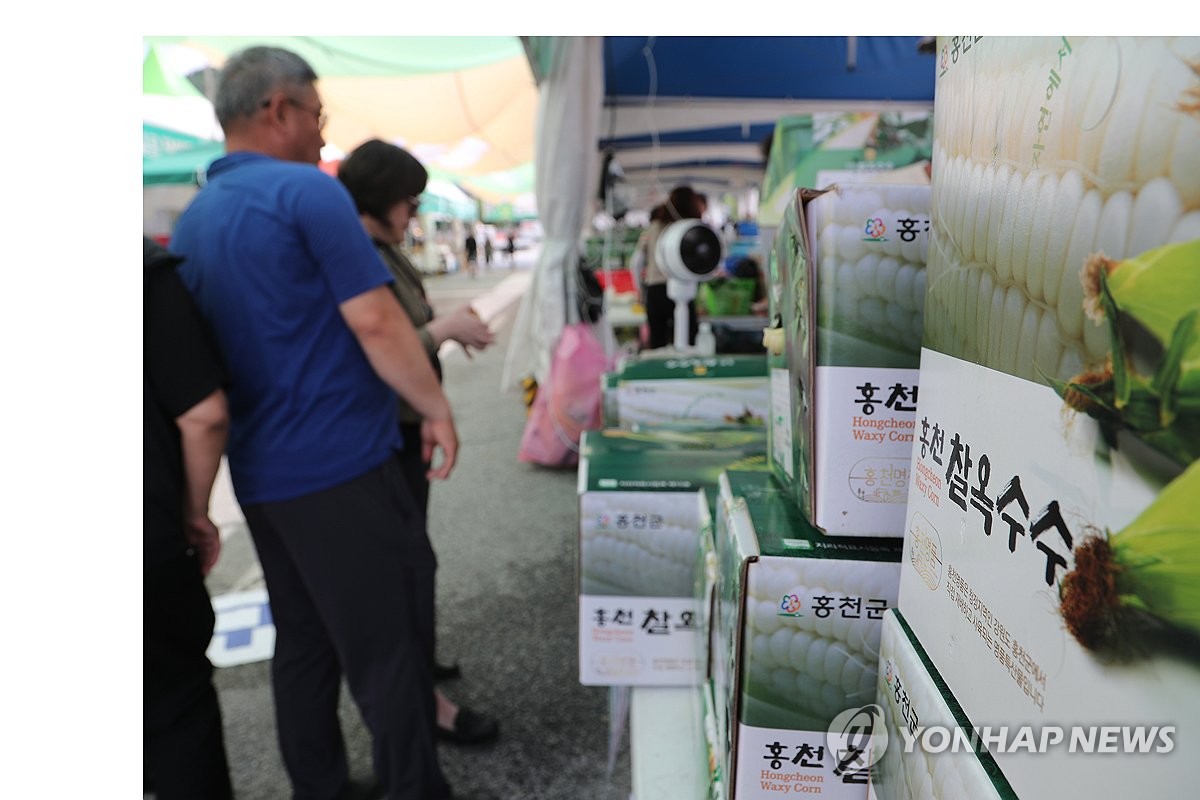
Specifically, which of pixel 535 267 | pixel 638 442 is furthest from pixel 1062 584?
pixel 535 267

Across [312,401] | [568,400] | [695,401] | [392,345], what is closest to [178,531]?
[312,401]

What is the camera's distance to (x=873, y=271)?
610 millimetres

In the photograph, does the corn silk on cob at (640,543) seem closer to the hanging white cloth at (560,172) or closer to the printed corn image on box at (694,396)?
the printed corn image on box at (694,396)

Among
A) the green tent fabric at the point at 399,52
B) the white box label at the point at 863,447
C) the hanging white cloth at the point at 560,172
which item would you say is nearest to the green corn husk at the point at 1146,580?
the white box label at the point at 863,447

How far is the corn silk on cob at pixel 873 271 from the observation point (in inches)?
23.6

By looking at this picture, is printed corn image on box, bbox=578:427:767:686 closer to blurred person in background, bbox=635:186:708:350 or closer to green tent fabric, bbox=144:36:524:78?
green tent fabric, bbox=144:36:524:78

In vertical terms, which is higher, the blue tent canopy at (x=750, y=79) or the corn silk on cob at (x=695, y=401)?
the blue tent canopy at (x=750, y=79)

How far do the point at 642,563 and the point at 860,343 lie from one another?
0.54 m

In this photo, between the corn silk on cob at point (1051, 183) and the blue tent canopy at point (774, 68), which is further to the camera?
the blue tent canopy at point (774, 68)

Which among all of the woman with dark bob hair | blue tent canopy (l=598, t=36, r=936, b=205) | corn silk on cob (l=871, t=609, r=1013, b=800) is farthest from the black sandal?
blue tent canopy (l=598, t=36, r=936, b=205)

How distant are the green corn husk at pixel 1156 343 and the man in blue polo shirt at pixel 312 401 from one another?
117 cm

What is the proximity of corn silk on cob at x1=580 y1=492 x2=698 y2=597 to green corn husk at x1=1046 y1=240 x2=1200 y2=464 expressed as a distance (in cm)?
74

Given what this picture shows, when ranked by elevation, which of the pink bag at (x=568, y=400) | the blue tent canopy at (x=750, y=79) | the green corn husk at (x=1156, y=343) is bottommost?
the pink bag at (x=568, y=400)
